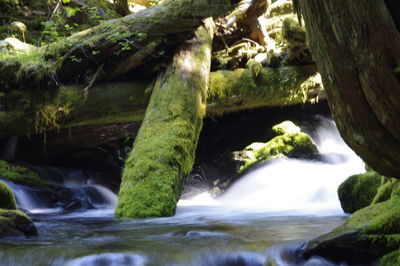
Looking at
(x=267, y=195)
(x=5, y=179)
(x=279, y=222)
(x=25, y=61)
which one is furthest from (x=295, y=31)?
(x=5, y=179)

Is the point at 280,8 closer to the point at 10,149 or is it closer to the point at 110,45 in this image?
the point at 110,45

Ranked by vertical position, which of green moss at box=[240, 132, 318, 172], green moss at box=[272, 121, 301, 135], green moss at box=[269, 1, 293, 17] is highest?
green moss at box=[269, 1, 293, 17]

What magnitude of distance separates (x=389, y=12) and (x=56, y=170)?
8.37m

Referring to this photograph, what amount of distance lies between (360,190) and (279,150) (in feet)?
16.2

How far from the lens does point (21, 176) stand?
24.9ft

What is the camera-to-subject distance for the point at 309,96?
8.39 metres

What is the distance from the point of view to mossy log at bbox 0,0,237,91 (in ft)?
20.7

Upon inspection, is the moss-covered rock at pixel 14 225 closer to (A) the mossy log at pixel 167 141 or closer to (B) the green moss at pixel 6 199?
(B) the green moss at pixel 6 199

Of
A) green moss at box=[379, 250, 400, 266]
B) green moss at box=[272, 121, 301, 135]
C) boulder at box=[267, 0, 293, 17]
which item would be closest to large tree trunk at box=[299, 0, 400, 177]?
green moss at box=[379, 250, 400, 266]

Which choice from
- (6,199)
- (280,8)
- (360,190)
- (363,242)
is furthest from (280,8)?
(363,242)

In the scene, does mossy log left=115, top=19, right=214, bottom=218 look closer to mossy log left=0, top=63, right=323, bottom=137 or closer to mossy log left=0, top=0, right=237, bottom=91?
mossy log left=0, top=0, right=237, bottom=91

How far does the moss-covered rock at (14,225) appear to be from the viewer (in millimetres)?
3164

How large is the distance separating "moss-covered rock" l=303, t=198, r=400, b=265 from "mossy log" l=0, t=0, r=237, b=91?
14.9ft

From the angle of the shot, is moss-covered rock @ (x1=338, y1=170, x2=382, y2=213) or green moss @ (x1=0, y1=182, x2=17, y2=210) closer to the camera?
green moss @ (x1=0, y1=182, x2=17, y2=210)
